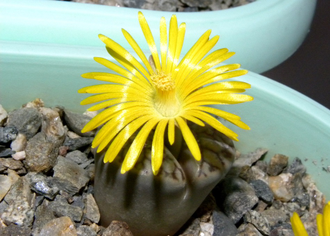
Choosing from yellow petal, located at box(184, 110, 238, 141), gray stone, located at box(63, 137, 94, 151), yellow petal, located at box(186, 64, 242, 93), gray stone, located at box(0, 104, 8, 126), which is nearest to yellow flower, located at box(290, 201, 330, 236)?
yellow petal, located at box(184, 110, 238, 141)

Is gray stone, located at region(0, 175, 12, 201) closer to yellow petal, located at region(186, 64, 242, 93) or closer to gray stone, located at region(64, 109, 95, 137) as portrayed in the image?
gray stone, located at region(64, 109, 95, 137)

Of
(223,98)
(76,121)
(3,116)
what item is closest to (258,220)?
(223,98)

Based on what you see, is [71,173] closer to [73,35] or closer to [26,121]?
[26,121]

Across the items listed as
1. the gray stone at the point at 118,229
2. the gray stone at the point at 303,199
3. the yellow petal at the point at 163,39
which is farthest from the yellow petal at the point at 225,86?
the gray stone at the point at 303,199

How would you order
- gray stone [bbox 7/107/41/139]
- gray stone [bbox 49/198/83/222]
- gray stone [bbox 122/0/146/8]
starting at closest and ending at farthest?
1. gray stone [bbox 49/198/83/222]
2. gray stone [bbox 7/107/41/139]
3. gray stone [bbox 122/0/146/8]

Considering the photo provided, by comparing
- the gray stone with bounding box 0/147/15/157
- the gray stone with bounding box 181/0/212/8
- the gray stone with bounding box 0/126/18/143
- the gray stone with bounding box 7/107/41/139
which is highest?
the gray stone with bounding box 181/0/212/8

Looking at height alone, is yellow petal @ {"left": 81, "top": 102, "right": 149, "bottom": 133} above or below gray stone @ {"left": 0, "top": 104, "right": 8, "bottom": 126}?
above

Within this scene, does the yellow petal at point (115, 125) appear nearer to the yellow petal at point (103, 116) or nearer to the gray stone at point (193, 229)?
the yellow petal at point (103, 116)
